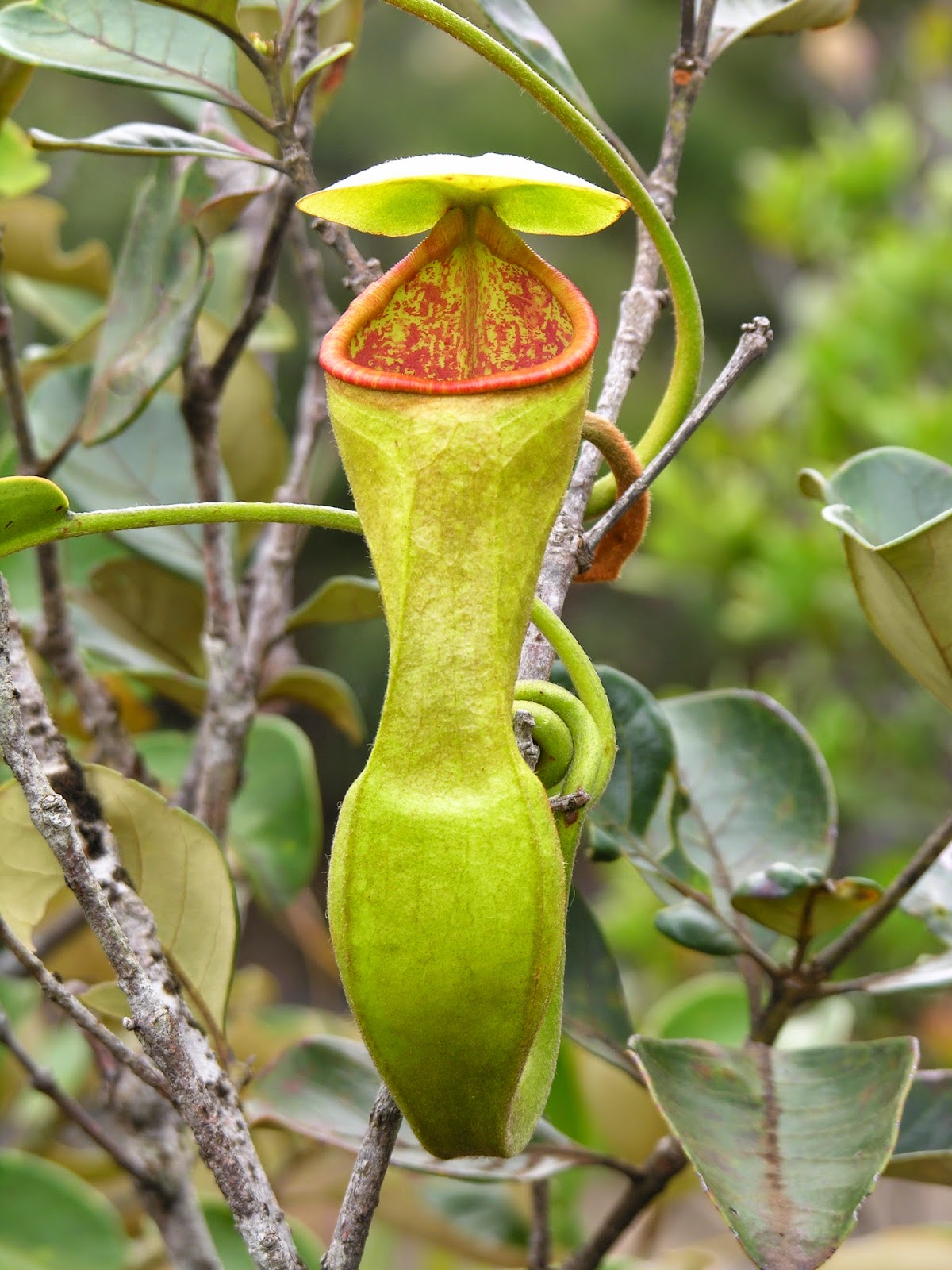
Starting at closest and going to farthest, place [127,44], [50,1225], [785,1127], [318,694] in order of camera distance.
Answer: [785,1127], [127,44], [50,1225], [318,694]

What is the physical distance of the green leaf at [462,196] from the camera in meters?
0.45

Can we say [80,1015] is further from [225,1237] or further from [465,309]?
[225,1237]

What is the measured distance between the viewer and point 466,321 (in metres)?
0.54

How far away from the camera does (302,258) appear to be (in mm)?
870

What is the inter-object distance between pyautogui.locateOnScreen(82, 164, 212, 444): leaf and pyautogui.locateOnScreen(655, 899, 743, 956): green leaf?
16.9 inches

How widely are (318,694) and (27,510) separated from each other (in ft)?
1.83

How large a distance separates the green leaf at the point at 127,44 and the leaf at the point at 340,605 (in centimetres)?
31

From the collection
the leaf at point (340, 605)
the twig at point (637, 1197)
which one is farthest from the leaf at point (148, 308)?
the twig at point (637, 1197)

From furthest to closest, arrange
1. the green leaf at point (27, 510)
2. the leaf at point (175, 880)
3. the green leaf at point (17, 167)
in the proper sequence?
Answer: 1. the green leaf at point (17, 167)
2. the leaf at point (175, 880)
3. the green leaf at point (27, 510)

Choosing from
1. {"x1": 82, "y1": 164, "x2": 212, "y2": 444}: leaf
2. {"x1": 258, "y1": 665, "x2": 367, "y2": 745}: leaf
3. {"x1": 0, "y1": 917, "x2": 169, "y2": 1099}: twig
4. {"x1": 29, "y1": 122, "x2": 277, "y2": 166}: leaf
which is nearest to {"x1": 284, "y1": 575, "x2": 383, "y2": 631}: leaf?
{"x1": 258, "y1": 665, "x2": 367, "y2": 745}: leaf

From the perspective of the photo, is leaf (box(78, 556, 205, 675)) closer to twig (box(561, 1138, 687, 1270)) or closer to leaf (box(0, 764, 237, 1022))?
leaf (box(0, 764, 237, 1022))

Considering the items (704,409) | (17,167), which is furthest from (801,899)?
(17,167)

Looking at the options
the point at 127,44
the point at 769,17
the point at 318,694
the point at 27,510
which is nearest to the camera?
the point at 27,510

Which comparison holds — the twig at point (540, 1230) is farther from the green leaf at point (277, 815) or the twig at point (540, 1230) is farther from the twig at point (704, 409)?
the twig at point (704, 409)
